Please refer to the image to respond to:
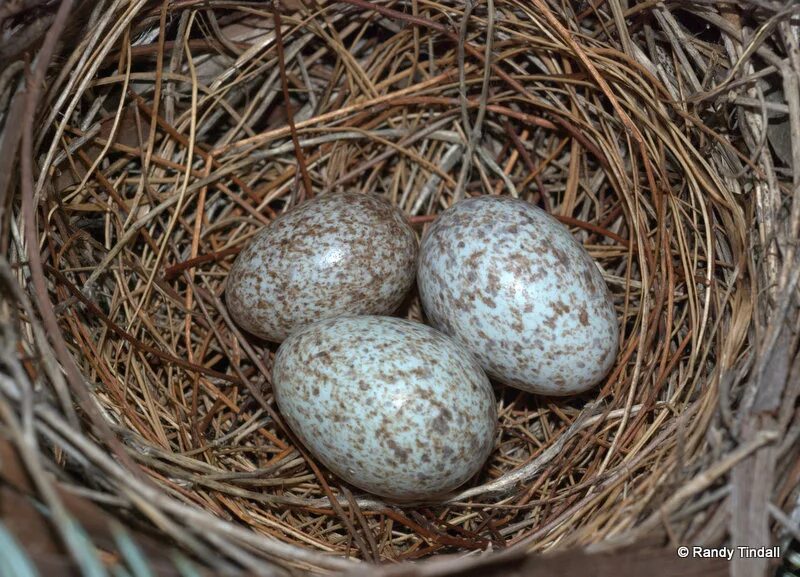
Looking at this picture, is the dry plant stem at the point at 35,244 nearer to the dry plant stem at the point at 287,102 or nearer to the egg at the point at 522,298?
the dry plant stem at the point at 287,102

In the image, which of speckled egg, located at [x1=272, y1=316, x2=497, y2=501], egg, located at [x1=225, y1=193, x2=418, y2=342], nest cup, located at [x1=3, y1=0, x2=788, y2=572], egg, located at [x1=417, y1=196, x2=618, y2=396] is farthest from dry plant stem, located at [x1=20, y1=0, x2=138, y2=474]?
egg, located at [x1=417, y1=196, x2=618, y2=396]

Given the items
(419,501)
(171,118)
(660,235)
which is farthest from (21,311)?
(660,235)

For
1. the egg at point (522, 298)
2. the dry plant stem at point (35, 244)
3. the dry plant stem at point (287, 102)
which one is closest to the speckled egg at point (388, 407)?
the egg at point (522, 298)

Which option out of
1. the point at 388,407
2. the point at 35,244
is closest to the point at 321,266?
the point at 388,407

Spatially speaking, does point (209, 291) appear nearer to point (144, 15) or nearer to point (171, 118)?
point (171, 118)

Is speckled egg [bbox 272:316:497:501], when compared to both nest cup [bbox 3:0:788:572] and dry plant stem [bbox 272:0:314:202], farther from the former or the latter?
dry plant stem [bbox 272:0:314:202]

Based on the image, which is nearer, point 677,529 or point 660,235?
point 677,529
